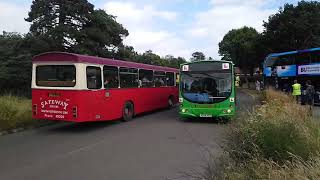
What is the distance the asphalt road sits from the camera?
9148 mm

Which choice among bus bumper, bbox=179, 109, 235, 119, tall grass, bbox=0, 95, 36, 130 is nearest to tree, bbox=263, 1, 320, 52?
bus bumper, bbox=179, 109, 235, 119

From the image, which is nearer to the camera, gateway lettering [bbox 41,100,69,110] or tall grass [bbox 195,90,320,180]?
tall grass [bbox 195,90,320,180]

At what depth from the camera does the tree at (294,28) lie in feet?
177

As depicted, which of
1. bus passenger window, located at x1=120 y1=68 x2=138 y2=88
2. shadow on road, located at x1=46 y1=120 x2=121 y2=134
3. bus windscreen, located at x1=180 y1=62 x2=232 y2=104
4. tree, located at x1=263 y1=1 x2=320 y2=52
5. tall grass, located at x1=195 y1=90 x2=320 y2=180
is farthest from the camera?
tree, located at x1=263 y1=1 x2=320 y2=52

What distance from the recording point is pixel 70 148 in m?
12.4

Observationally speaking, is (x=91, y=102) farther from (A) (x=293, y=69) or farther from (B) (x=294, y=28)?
(B) (x=294, y=28)

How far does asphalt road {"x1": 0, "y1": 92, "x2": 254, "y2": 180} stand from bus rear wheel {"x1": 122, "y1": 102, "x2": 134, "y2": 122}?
1.19 meters

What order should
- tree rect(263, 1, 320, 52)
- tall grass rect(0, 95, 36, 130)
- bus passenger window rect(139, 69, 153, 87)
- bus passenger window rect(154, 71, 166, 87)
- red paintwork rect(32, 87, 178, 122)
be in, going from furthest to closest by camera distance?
tree rect(263, 1, 320, 52) → bus passenger window rect(154, 71, 166, 87) → bus passenger window rect(139, 69, 153, 87) → tall grass rect(0, 95, 36, 130) → red paintwork rect(32, 87, 178, 122)

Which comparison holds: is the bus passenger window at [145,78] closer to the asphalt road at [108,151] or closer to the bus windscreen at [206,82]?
the bus windscreen at [206,82]

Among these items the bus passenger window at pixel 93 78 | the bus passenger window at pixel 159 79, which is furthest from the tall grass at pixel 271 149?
the bus passenger window at pixel 159 79

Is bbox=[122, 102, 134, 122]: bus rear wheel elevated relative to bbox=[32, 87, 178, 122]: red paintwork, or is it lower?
lower

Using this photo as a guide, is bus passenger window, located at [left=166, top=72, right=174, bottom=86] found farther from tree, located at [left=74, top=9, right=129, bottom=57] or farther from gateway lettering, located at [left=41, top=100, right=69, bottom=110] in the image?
tree, located at [left=74, top=9, right=129, bottom=57]

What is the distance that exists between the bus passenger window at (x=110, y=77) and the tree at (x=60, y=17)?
33.7m

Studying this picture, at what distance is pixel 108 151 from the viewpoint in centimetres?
1183
